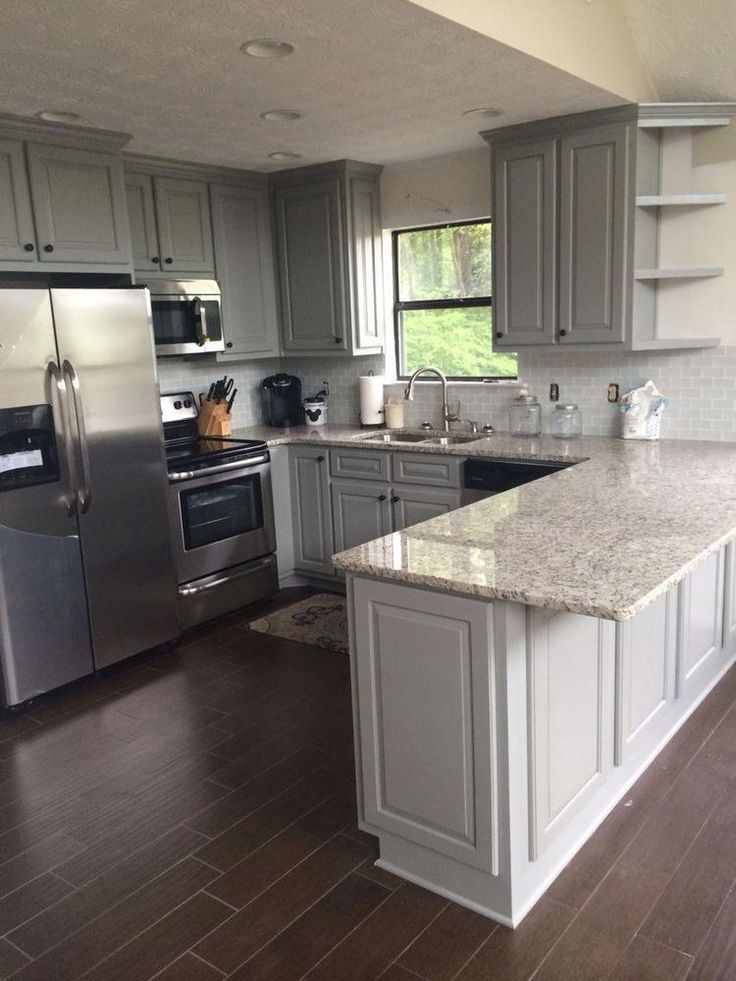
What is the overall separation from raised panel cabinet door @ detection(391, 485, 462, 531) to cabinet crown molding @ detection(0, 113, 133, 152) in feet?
7.06

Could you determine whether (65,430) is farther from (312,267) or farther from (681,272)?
(681,272)

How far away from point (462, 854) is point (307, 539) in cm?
289

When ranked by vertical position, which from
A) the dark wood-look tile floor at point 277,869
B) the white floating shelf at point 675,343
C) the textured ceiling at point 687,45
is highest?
the textured ceiling at point 687,45

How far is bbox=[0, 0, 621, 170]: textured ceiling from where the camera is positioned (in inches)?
94.8

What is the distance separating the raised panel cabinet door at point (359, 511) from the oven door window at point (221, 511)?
439 mm

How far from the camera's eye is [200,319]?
4.54 metres

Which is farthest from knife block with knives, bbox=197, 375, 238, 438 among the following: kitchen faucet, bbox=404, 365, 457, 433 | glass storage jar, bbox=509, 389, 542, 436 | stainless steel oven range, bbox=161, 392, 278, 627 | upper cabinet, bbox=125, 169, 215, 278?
glass storage jar, bbox=509, 389, 542, 436

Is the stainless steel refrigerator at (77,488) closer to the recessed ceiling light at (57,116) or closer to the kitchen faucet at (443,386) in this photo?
the recessed ceiling light at (57,116)

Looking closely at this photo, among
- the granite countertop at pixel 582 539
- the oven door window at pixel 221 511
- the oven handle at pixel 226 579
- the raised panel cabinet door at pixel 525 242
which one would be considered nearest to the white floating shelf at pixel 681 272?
the raised panel cabinet door at pixel 525 242

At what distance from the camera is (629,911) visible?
217 centimetres

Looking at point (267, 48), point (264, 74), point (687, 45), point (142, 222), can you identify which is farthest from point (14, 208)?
point (687, 45)

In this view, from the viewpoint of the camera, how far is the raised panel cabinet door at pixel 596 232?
3744 mm

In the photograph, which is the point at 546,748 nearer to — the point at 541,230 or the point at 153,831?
the point at 153,831

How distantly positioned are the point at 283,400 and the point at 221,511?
112 cm
